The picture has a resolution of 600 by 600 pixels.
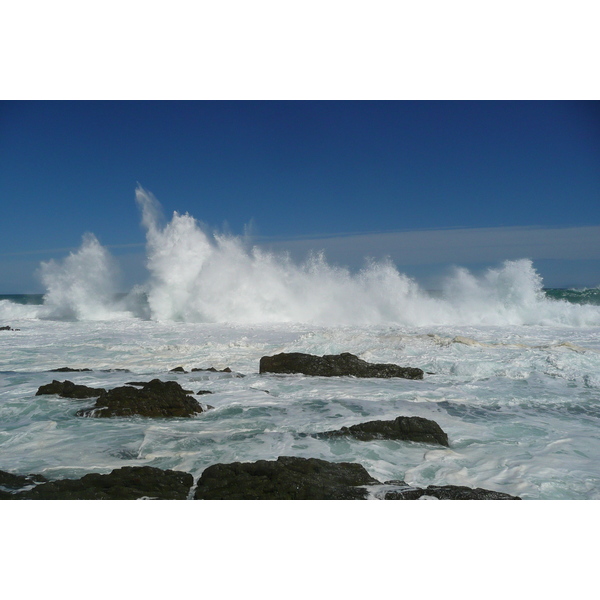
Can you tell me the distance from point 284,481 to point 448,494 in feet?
3.08

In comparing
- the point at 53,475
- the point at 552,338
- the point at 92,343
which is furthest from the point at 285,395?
the point at 552,338

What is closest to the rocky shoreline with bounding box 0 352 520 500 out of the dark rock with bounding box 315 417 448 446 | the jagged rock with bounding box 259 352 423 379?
the dark rock with bounding box 315 417 448 446

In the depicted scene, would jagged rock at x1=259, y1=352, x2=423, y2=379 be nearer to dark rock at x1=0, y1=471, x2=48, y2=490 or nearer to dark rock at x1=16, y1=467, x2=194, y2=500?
dark rock at x1=16, y1=467, x2=194, y2=500

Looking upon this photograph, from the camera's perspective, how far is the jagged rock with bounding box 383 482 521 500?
100 inches

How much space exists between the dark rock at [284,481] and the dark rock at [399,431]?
3.16 feet

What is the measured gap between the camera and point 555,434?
13.3 ft

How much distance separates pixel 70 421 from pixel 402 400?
11.5 ft

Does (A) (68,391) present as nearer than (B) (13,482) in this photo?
No

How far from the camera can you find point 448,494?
8.47ft

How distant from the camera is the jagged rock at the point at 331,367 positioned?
6.55 meters

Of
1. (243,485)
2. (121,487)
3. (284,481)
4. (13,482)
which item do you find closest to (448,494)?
(284,481)

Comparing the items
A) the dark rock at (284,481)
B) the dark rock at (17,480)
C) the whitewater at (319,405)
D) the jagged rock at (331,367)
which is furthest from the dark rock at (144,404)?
the jagged rock at (331,367)

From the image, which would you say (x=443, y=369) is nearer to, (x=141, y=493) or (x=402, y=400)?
(x=402, y=400)

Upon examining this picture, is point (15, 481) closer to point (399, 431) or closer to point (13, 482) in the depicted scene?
point (13, 482)
